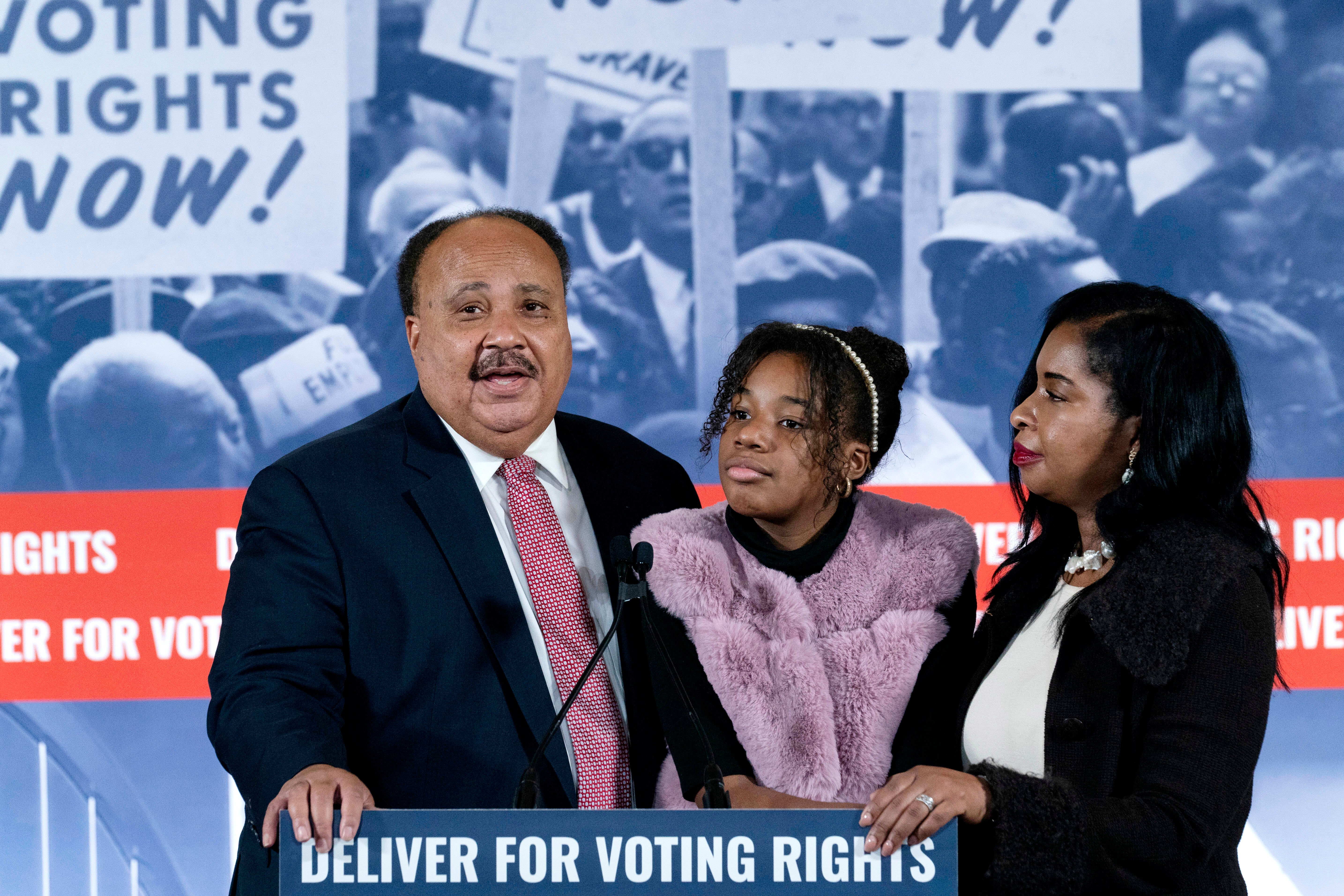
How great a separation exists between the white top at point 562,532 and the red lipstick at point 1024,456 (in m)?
0.60

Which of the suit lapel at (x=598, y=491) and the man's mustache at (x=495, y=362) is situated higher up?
the man's mustache at (x=495, y=362)

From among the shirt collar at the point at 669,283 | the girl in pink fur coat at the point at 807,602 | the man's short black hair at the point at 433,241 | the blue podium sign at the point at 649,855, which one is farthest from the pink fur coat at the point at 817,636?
the shirt collar at the point at 669,283

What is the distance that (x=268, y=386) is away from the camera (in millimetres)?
2914

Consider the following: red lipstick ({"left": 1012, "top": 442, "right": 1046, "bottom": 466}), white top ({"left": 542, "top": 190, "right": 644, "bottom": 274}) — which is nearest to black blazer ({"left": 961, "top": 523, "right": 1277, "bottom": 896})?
red lipstick ({"left": 1012, "top": 442, "right": 1046, "bottom": 466})

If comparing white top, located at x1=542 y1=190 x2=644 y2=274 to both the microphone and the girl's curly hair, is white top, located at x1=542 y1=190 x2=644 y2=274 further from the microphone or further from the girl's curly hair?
the microphone

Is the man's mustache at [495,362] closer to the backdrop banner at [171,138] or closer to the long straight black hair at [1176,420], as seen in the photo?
the long straight black hair at [1176,420]

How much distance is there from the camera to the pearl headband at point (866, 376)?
1581 mm

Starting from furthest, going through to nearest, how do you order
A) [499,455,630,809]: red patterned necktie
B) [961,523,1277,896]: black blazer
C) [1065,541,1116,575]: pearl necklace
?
1. [499,455,630,809]: red patterned necktie
2. [1065,541,1116,575]: pearl necklace
3. [961,523,1277,896]: black blazer

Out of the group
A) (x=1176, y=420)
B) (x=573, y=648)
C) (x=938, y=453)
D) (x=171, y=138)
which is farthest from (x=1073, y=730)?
(x=171, y=138)

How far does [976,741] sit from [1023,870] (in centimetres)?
31

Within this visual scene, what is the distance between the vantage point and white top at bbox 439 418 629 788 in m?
1.62

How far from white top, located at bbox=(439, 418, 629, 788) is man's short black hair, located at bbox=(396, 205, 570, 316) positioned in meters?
0.23

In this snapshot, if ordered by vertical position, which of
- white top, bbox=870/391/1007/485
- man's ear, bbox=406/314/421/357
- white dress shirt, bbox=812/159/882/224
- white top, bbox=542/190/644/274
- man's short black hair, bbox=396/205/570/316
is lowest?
white top, bbox=870/391/1007/485

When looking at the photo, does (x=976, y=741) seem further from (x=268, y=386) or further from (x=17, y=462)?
(x=17, y=462)
